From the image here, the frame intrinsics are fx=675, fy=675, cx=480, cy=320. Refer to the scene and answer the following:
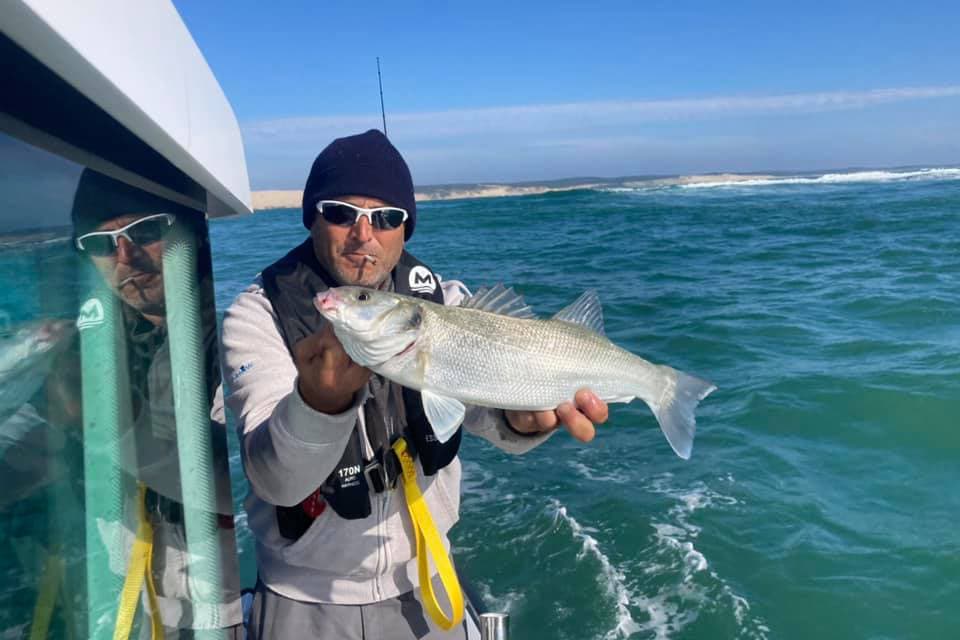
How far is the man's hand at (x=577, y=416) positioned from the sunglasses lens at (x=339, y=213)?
45.5 inches

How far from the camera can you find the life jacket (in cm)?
265

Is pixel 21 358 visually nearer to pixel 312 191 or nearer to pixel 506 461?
pixel 312 191

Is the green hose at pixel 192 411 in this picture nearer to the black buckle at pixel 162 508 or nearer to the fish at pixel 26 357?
the black buckle at pixel 162 508

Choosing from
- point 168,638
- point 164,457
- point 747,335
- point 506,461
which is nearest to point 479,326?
point 164,457

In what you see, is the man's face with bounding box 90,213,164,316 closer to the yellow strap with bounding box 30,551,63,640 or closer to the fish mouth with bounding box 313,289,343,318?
the fish mouth with bounding box 313,289,343,318

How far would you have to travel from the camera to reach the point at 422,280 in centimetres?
322

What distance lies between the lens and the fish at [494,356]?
237 cm

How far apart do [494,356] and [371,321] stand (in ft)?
2.22

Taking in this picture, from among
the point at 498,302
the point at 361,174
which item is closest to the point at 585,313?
the point at 498,302

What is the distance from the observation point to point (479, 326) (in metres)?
2.85

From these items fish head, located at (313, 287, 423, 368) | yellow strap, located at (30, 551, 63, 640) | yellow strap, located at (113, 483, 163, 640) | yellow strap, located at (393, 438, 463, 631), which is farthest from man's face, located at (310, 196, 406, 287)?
yellow strap, located at (30, 551, 63, 640)

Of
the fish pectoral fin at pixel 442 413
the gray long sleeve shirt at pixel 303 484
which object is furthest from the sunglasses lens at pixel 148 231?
the fish pectoral fin at pixel 442 413

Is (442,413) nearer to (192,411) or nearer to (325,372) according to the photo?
(325,372)

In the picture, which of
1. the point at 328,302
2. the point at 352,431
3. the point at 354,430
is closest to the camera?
the point at 328,302
